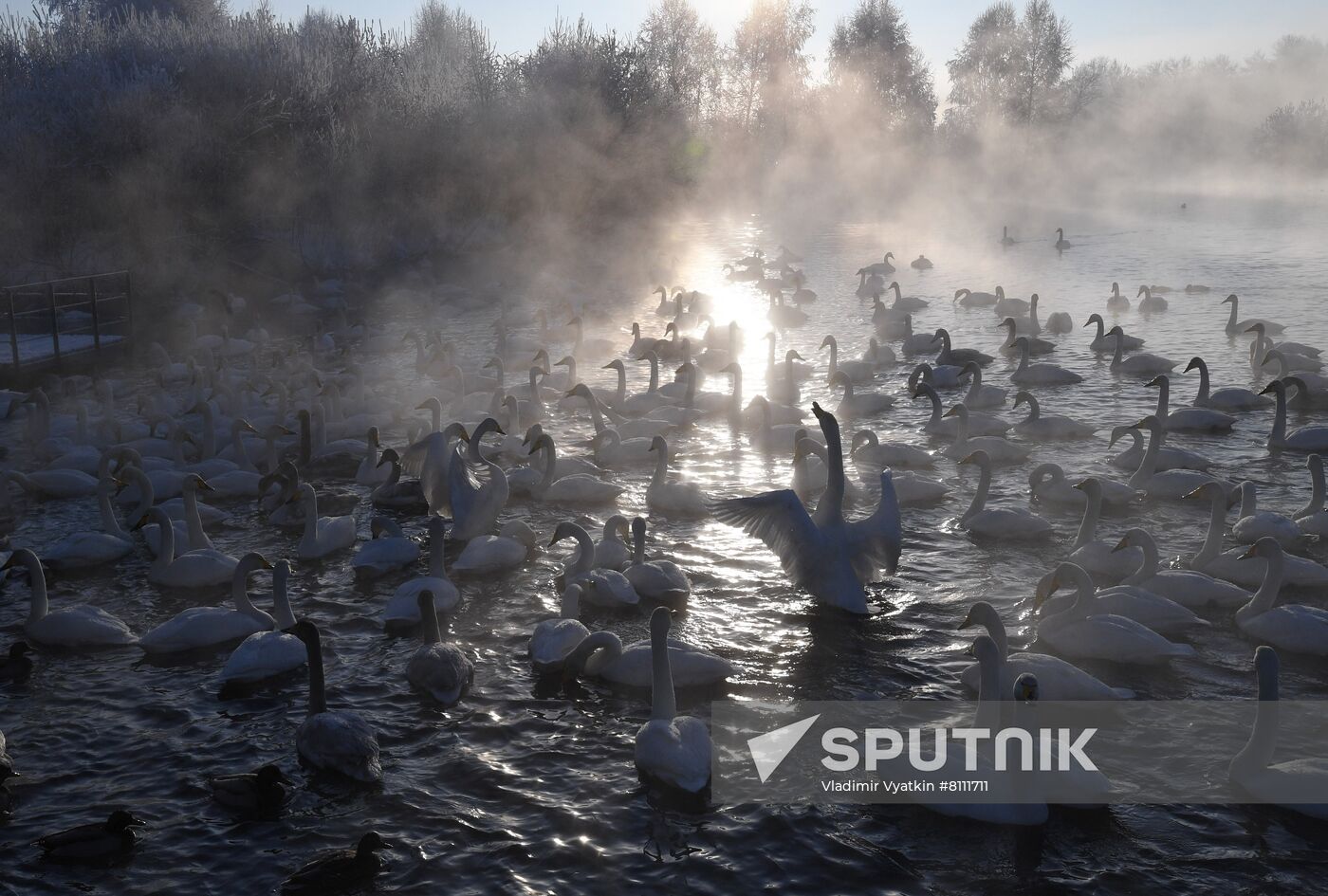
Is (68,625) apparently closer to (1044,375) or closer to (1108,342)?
(1044,375)

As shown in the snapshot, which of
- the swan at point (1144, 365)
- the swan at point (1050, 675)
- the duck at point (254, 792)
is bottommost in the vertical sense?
the duck at point (254, 792)

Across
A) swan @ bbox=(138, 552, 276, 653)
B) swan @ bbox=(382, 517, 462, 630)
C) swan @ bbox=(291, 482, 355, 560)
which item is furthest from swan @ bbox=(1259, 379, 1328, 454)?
swan @ bbox=(138, 552, 276, 653)

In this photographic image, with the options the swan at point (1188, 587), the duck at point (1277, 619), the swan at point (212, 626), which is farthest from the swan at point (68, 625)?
the duck at point (1277, 619)

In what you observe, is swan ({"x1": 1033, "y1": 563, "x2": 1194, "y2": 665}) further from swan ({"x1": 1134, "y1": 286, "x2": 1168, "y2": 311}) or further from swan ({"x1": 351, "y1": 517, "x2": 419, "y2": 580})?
swan ({"x1": 1134, "y1": 286, "x2": 1168, "y2": 311})

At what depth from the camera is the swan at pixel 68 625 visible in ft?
31.9

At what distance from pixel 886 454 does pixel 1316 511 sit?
207 inches

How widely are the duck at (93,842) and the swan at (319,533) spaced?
507cm

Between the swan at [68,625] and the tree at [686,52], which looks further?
the tree at [686,52]

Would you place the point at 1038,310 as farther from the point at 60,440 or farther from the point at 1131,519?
the point at 60,440

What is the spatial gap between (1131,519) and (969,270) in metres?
26.8

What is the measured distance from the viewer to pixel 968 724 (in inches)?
328

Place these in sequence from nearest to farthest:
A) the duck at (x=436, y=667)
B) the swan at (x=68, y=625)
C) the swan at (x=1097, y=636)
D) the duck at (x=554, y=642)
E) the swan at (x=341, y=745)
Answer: the swan at (x=341, y=745) → the duck at (x=436, y=667) → the swan at (x=1097, y=636) → the duck at (x=554, y=642) → the swan at (x=68, y=625)

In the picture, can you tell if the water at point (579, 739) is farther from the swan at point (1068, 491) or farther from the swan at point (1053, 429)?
the swan at point (1053, 429)

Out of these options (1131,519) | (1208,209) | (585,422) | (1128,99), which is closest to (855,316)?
(585,422)
